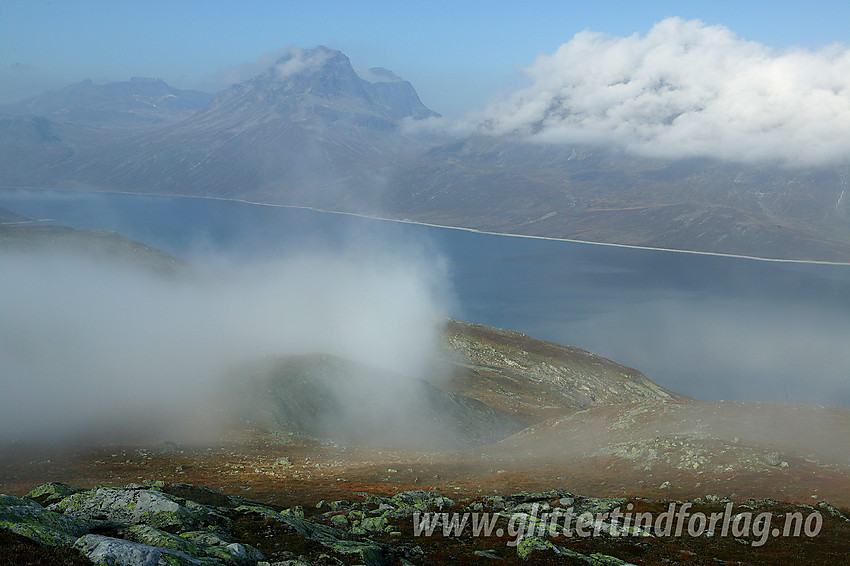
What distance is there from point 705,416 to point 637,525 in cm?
4383

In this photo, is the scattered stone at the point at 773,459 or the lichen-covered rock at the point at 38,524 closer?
the lichen-covered rock at the point at 38,524

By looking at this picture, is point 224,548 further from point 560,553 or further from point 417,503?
point 417,503

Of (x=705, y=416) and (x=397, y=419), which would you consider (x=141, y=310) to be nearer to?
(x=397, y=419)

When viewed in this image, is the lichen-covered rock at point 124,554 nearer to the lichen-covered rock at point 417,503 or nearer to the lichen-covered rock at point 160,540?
the lichen-covered rock at point 160,540

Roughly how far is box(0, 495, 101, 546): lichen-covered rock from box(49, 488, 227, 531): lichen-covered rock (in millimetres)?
2598

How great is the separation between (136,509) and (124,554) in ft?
24.8

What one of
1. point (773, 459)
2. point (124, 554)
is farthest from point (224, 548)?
point (773, 459)

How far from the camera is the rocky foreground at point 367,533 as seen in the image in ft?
64.4

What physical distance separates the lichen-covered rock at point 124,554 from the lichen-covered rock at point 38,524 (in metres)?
1.17

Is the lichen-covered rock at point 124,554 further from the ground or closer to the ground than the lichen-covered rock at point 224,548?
further from the ground

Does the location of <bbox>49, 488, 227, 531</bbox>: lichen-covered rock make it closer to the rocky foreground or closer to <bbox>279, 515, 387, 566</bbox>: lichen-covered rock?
the rocky foreground

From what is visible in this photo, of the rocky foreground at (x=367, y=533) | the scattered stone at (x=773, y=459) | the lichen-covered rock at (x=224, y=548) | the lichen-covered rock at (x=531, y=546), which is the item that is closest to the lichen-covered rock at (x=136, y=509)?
the rocky foreground at (x=367, y=533)

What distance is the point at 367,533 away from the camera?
29.9 metres

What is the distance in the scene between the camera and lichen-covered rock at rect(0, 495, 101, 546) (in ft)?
62.6
